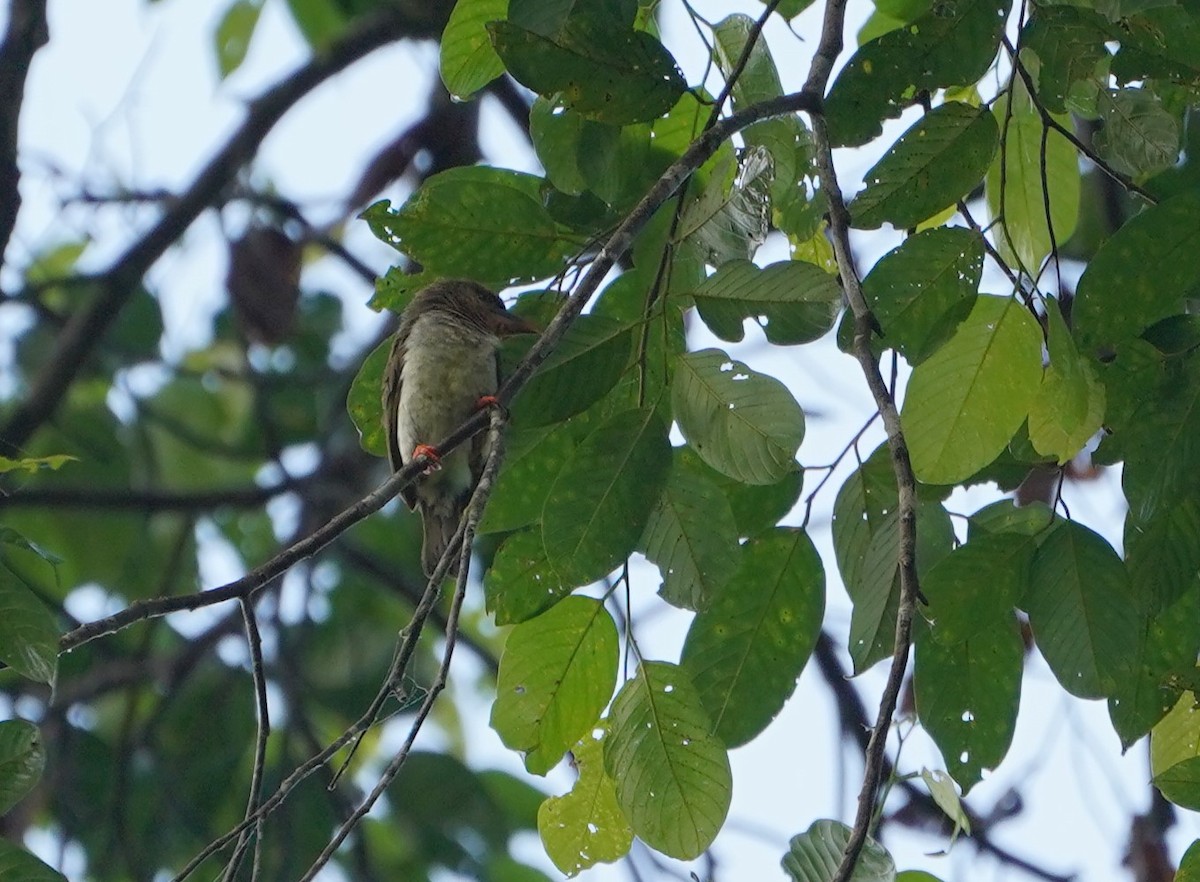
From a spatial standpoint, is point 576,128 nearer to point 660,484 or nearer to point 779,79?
point 779,79

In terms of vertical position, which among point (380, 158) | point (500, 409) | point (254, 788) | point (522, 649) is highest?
point (380, 158)

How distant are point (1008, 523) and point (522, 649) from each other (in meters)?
0.87

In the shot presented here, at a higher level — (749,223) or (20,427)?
(20,427)

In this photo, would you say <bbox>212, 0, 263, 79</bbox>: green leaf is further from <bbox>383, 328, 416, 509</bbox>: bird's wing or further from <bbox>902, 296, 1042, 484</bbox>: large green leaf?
<bbox>902, 296, 1042, 484</bbox>: large green leaf

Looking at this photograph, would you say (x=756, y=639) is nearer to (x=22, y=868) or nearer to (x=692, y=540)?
(x=692, y=540)

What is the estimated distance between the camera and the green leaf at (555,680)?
2.53 metres

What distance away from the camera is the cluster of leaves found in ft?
7.41

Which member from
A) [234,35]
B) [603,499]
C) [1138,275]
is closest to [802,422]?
[603,499]

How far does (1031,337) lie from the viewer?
7.51ft

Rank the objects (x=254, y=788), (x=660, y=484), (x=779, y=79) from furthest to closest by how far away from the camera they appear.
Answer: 1. (x=779, y=79)
2. (x=660, y=484)
3. (x=254, y=788)

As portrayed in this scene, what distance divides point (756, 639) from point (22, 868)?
123 cm

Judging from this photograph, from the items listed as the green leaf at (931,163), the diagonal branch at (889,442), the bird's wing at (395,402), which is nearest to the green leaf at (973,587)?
the diagonal branch at (889,442)

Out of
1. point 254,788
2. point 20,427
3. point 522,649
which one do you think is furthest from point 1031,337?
point 20,427

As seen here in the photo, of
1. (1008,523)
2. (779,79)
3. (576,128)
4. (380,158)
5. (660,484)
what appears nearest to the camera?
(660,484)
